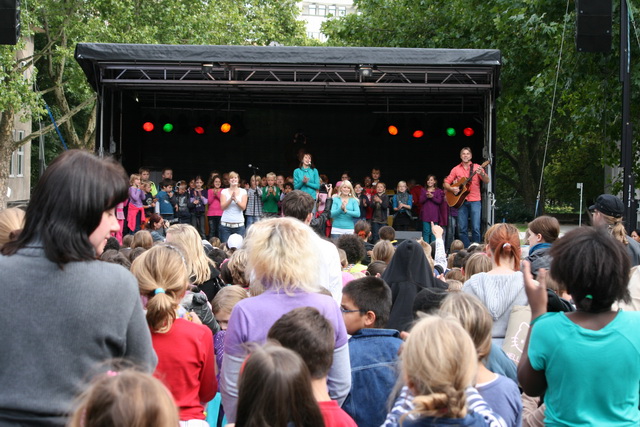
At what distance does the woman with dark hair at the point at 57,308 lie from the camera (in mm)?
2084

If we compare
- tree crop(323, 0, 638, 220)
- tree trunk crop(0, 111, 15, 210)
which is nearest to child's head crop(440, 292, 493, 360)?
tree crop(323, 0, 638, 220)

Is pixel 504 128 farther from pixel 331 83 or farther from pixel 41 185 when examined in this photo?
pixel 41 185

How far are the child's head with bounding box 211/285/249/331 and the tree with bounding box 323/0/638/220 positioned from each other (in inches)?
388

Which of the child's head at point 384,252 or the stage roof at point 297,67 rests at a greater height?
the stage roof at point 297,67

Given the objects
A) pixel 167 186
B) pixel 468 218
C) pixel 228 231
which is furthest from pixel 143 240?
pixel 167 186

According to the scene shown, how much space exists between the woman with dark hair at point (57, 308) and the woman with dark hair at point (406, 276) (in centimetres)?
235

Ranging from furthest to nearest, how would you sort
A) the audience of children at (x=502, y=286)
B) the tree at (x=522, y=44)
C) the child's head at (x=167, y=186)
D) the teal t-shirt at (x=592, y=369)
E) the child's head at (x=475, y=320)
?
the child's head at (x=167, y=186), the tree at (x=522, y=44), the audience of children at (x=502, y=286), the child's head at (x=475, y=320), the teal t-shirt at (x=592, y=369)

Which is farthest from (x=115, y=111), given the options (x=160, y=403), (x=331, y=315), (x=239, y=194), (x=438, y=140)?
(x=160, y=403)

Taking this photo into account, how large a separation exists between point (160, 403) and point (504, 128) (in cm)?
2132

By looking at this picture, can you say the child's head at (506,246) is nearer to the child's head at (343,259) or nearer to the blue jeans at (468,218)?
the child's head at (343,259)

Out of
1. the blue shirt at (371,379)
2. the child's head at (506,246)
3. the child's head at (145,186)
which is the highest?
the child's head at (145,186)

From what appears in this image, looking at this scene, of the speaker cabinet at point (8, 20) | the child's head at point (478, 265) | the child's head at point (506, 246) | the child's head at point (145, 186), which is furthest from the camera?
the child's head at point (145, 186)

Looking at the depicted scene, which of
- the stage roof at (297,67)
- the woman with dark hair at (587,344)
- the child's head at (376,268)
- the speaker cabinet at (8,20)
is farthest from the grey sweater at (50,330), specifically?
the stage roof at (297,67)

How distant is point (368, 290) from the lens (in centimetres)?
340
